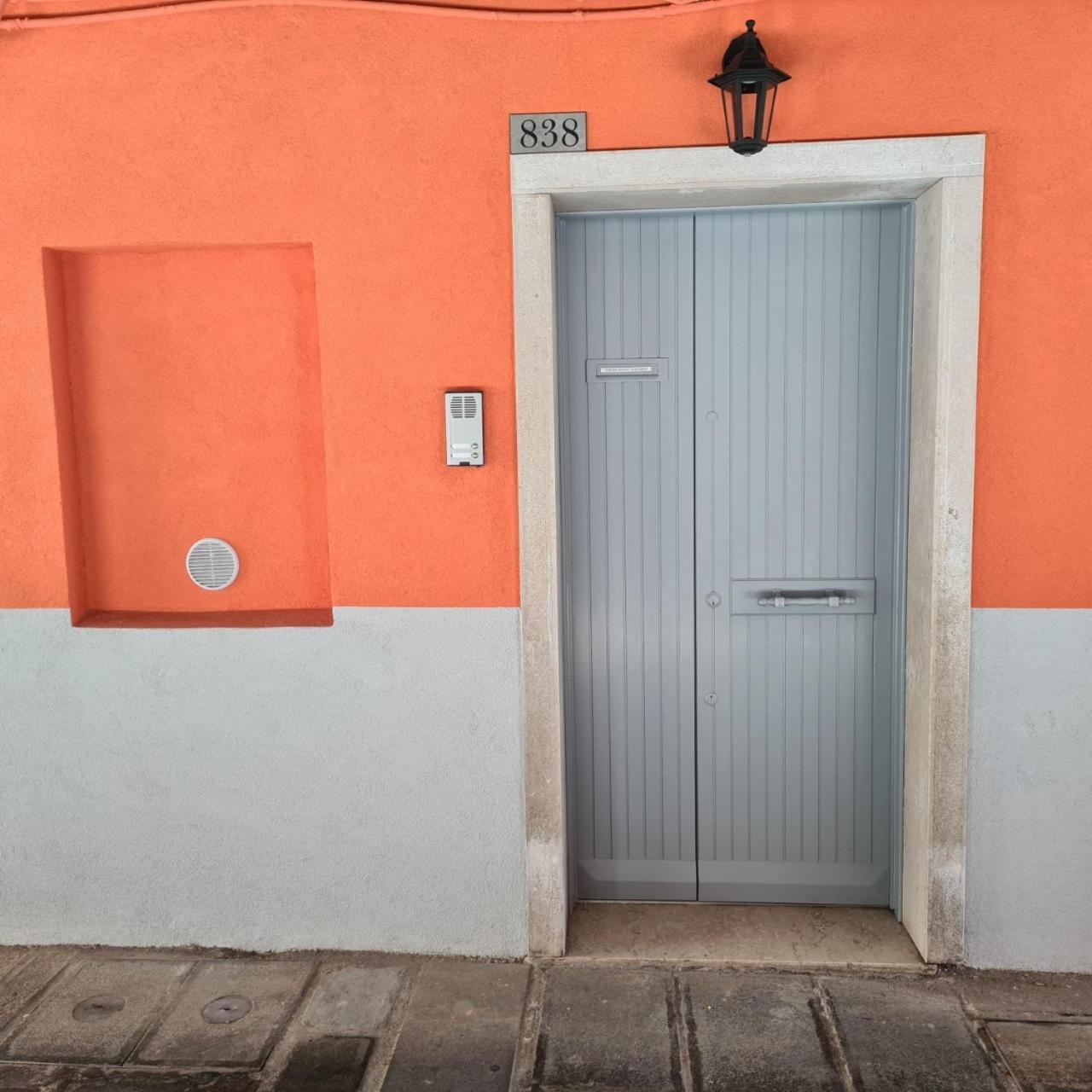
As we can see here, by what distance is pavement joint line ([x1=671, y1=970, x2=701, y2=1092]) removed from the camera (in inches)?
103

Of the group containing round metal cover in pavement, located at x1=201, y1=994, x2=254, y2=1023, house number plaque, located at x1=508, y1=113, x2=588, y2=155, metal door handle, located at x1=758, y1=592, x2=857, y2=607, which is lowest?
round metal cover in pavement, located at x1=201, y1=994, x2=254, y2=1023

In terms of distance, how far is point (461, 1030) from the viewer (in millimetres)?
2863

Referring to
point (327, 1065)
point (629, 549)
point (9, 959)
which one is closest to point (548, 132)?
point (629, 549)

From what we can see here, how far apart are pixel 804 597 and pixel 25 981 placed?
3.04m

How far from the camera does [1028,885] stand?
3088mm

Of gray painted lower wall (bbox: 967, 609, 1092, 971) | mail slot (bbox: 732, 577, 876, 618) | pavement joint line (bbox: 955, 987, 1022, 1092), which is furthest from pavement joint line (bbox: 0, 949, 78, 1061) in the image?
gray painted lower wall (bbox: 967, 609, 1092, 971)

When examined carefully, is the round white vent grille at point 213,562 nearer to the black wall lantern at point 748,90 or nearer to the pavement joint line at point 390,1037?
the pavement joint line at point 390,1037

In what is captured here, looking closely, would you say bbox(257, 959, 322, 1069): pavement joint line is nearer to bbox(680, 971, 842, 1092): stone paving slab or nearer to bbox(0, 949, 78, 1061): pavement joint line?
bbox(0, 949, 78, 1061): pavement joint line

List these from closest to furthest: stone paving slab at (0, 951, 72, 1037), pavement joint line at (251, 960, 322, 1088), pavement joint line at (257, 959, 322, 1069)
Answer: pavement joint line at (251, 960, 322, 1088), pavement joint line at (257, 959, 322, 1069), stone paving slab at (0, 951, 72, 1037)

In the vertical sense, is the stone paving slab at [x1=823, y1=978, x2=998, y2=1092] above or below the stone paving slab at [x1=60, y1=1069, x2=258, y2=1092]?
above

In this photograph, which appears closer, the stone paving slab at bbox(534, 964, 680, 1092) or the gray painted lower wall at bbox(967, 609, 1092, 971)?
the stone paving slab at bbox(534, 964, 680, 1092)

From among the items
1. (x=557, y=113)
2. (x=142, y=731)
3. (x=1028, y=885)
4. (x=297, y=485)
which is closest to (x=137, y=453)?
(x=297, y=485)

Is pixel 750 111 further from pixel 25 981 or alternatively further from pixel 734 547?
pixel 25 981

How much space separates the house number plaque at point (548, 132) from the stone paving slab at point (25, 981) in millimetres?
3218
